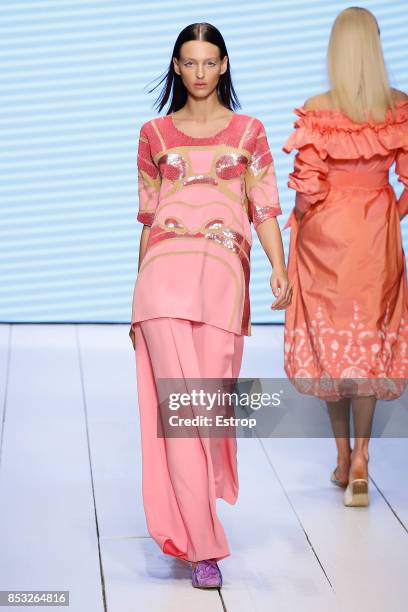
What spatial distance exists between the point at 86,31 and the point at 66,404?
243cm

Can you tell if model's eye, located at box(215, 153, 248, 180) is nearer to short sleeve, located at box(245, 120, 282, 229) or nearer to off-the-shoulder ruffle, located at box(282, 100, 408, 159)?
short sleeve, located at box(245, 120, 282, 229)

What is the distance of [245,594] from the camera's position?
10.7 feet

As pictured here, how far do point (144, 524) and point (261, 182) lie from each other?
3.63 feet

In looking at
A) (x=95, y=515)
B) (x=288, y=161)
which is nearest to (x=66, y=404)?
(x=95, y=515)

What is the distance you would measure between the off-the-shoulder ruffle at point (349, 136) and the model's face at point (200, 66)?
74cm

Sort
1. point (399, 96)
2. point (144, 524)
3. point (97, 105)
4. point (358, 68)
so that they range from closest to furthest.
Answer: point (144, 524)
point (358, 68)
point (399, 96)
point (97, 105)

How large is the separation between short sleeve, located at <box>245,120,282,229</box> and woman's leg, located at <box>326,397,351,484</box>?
41.2 inches

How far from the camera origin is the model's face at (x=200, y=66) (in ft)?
10.6

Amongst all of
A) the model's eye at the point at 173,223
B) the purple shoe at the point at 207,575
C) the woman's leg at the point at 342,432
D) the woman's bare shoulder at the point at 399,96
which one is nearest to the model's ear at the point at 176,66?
the model's eye at the point at 173,223

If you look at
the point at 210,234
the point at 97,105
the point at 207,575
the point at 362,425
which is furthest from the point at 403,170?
the point at 97,105

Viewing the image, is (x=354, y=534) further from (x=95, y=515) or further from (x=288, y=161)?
(x=288, y=161)

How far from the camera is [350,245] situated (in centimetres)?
405

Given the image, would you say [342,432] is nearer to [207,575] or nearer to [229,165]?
[207,575]

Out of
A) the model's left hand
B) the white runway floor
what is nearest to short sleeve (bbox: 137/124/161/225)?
the model's left hand
